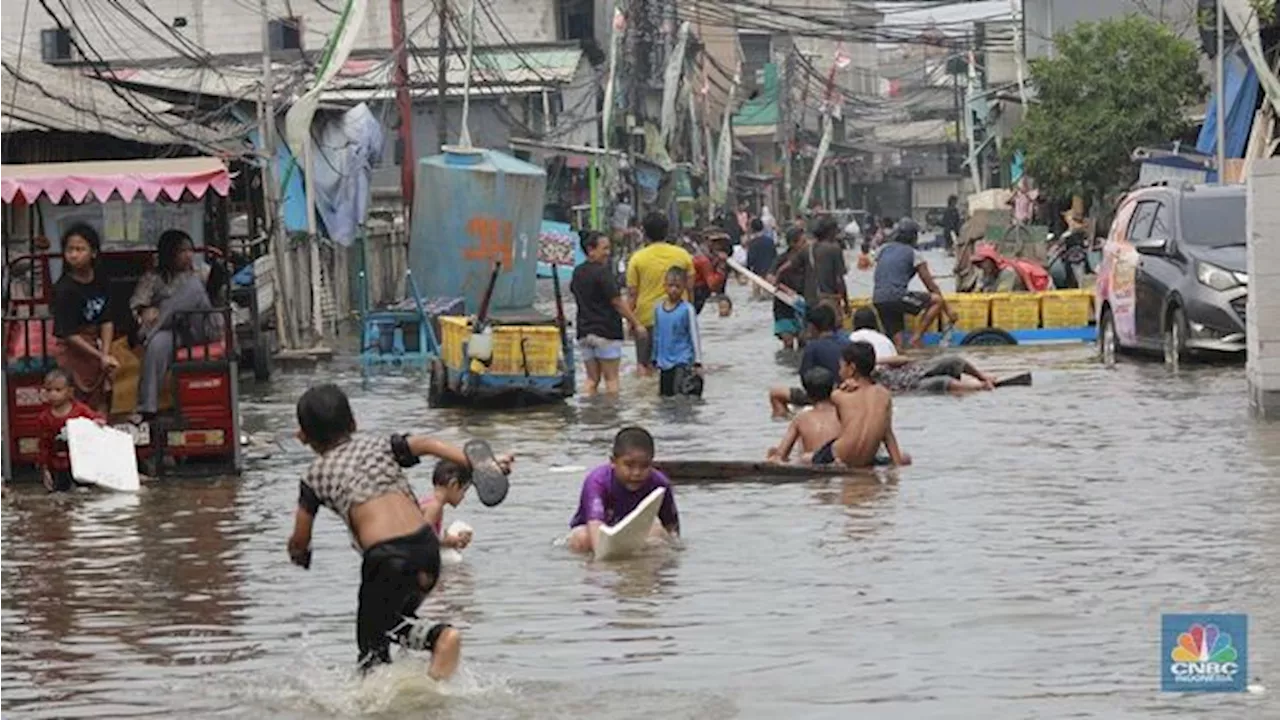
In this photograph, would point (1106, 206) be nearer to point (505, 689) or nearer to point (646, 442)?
point (646, 442)

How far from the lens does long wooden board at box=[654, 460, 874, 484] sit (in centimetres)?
1648

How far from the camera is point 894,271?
2880 centimetres

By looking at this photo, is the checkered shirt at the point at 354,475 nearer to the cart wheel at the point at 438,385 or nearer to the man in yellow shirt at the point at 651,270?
the cart wheel at the point at 438,385

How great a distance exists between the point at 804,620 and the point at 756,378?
15.7 m

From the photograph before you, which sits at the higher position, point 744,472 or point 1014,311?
point 1014,311

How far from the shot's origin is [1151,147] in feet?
149

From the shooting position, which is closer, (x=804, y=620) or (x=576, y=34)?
(x=804, y=620)

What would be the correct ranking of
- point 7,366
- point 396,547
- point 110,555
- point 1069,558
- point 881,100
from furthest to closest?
point 881,100
point 7,366
point 110,555
point 1069,558
point 396,547

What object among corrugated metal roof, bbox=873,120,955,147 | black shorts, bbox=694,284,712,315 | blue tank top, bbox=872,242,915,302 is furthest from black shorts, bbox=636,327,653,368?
corrugated metal roof, bbox=873,120,955,147

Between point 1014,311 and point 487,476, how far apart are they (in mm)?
22431

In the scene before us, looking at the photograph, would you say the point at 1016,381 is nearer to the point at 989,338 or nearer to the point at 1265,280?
the point at 1265,280

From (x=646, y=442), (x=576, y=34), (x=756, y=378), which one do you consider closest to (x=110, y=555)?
(x=646, y=442)

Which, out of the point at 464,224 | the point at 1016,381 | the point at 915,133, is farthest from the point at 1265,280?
the point at 915,133

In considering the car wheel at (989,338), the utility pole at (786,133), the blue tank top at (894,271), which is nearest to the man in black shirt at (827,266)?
the blue tank top at (894,271)
